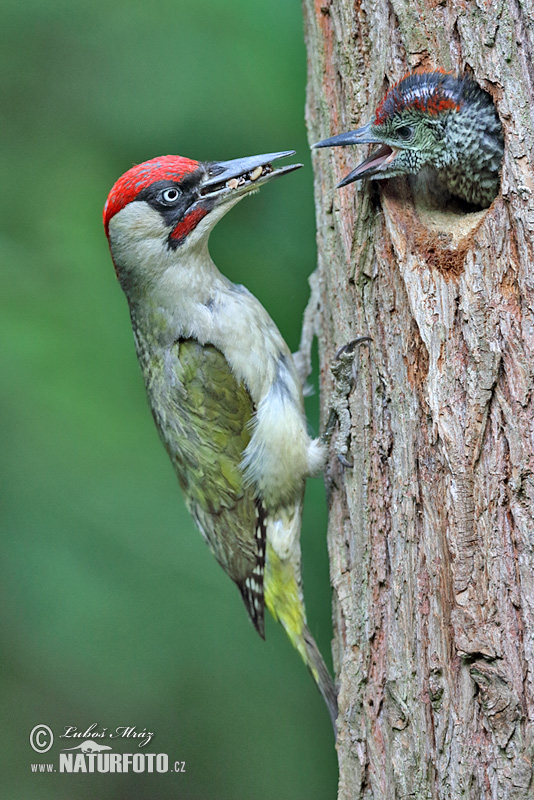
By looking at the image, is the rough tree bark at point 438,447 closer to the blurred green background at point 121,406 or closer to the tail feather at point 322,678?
the tail feather at point 322,678

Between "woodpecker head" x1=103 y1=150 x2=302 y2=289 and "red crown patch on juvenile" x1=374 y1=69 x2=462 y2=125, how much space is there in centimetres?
50

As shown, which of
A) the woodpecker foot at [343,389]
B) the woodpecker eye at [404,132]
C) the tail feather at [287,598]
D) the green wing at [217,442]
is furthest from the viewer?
the tail feather at [287,598]

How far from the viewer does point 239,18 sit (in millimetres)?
2910

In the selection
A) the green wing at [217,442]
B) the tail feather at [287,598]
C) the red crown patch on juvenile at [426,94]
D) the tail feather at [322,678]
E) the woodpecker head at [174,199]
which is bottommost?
the tail feather at [322,678]

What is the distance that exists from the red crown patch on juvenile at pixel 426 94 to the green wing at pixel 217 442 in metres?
1.01

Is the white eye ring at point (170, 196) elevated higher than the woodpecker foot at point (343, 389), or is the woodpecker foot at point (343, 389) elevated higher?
the white eye ring at point (170, 196)

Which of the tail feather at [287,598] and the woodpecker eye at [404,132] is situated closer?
the woodpecker eye at [404,132]

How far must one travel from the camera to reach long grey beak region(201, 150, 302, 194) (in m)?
2.32

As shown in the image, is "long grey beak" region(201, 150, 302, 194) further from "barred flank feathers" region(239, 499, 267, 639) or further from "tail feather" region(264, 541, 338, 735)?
"tail feather" region(264, 541, 338, 735)

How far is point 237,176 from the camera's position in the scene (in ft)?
7.75

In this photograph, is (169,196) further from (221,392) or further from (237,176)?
(221,392)

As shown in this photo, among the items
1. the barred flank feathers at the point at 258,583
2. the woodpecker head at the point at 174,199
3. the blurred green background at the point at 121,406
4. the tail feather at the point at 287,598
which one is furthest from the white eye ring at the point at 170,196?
the tail feather at the point at 287,598

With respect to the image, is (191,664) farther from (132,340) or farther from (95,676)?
(132,340)

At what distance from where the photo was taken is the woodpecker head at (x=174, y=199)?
7.72 feet
